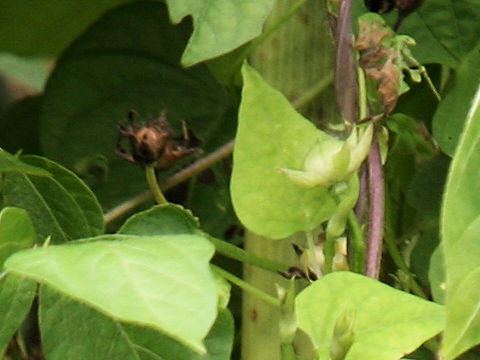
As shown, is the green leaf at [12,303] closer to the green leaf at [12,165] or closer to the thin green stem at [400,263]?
the green leaf at [12,165]

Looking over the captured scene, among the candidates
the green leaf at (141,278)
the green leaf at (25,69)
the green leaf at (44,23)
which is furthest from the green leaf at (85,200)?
the green leaf at (25,69)

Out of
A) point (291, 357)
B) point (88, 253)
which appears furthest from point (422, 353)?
point (88, 253)

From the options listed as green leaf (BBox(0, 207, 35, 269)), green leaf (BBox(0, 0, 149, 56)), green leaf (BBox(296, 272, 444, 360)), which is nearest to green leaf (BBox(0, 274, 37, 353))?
green leaf (BBox(0, 207, 35, 269))

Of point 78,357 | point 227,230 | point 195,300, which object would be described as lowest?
point 227,230

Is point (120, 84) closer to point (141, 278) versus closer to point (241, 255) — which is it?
point (241, 255)

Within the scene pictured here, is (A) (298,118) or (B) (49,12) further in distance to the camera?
(B) (49,12)

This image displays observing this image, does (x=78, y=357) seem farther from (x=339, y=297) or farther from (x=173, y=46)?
(x=173, y=46)
